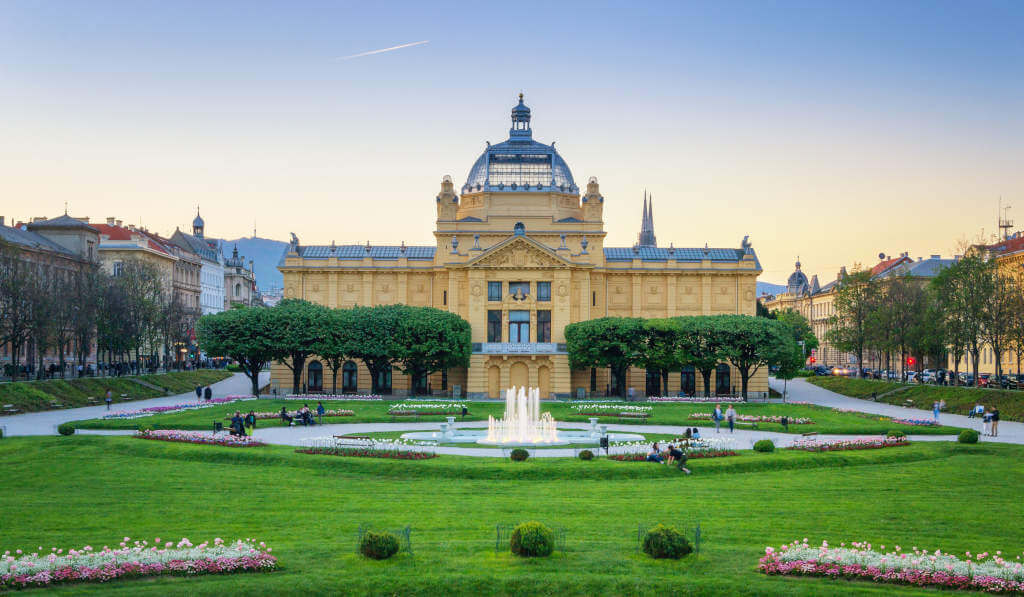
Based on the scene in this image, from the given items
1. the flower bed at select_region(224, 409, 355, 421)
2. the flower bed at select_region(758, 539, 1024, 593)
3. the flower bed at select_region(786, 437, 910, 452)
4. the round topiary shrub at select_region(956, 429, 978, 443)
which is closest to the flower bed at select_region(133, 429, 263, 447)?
the flower bed at select_region(224, 409, 355, 421)

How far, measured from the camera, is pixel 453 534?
24859mm

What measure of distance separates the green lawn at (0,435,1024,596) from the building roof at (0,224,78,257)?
55.2 m

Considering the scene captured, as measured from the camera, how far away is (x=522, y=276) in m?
88.8

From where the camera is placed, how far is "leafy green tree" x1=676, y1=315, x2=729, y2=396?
7994cm

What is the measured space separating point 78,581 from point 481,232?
7421 centimetres

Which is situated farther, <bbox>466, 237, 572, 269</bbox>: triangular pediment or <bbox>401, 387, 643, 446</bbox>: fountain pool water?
<bbox>466, 237, 572, 269</bbox>: triangular pediment

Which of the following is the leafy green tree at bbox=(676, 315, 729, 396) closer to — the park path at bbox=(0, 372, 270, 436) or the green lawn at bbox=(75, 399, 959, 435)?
the green lawn at bbox=(75, 399, 959, 435)

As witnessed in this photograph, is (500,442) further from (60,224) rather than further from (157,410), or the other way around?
(60,224)

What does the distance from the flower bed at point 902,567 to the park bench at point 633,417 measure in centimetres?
3826

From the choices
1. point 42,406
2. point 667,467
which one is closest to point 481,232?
point 42,406

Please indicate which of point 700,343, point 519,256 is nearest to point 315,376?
point 519,256

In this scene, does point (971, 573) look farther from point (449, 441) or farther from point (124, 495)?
point (449, 441)

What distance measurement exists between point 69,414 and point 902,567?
5910cm

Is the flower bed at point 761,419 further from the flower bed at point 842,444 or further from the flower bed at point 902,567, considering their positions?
the flower bed at point 902,567
